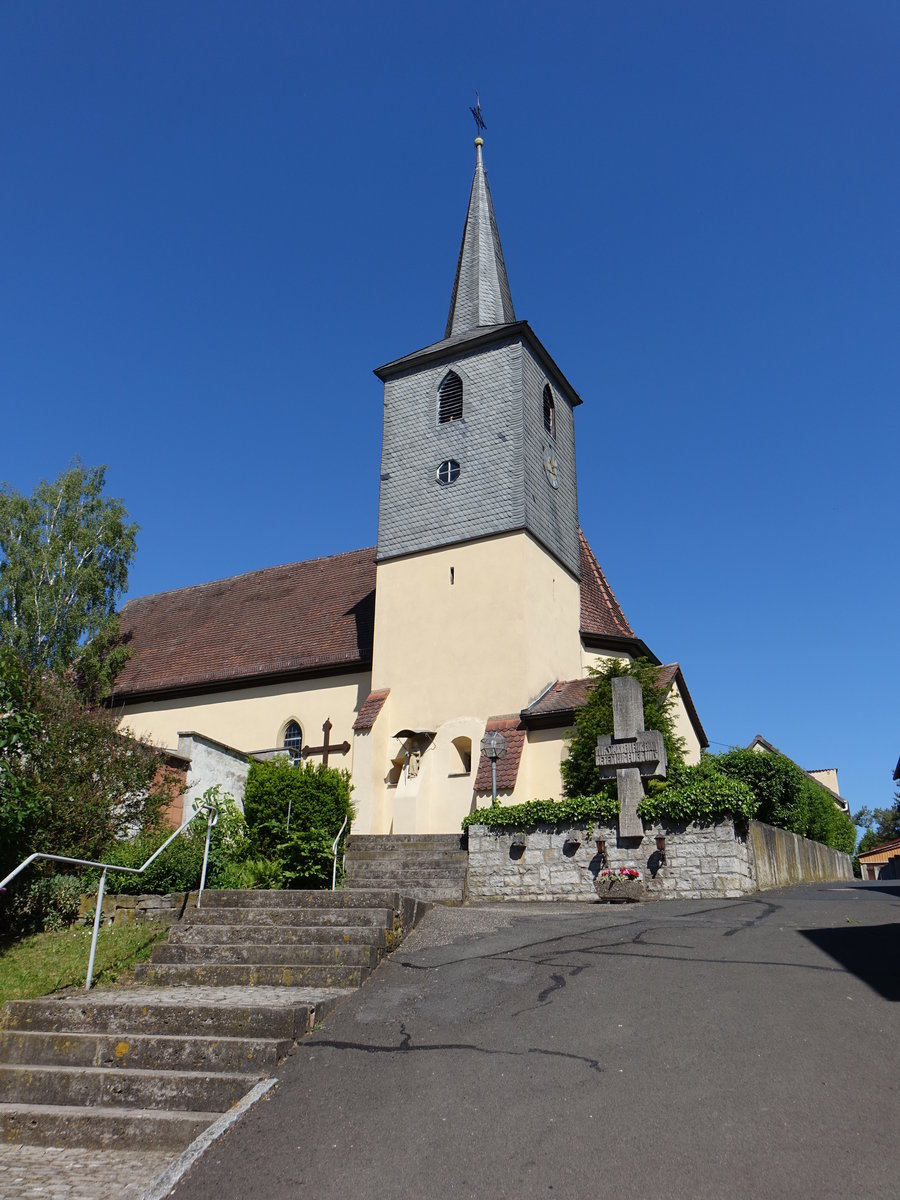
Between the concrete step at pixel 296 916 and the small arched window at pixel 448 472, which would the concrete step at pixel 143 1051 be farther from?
the small arched window at pixel 448 472

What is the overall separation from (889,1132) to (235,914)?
622cm

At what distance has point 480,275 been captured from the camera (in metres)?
25.4

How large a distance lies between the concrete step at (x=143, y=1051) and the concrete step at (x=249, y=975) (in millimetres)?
1155

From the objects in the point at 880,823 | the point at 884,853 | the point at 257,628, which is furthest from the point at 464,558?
the point at 880,823

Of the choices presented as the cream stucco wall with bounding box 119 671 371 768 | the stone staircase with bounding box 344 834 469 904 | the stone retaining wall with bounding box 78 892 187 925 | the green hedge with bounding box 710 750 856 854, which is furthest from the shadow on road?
the cream stucco wall with bounding box 119 671 371 768

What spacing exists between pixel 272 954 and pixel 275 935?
0.40m

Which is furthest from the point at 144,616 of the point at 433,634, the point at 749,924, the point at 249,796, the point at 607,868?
the point at 749,924

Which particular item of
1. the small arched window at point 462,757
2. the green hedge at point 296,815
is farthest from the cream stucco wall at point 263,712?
the green hedge at point 296,815

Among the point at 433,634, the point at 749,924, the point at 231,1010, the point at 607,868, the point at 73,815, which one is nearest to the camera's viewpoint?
the point at 231,1010

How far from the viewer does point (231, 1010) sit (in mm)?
6445

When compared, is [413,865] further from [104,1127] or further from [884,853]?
[884,853]

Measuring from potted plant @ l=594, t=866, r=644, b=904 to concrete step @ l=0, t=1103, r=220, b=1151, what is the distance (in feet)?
25.7

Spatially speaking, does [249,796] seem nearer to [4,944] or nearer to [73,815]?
[73,815]

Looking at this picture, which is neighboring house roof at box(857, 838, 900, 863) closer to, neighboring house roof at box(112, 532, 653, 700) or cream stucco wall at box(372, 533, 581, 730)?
neighboring house roof at box(112, 532, 653, 700)
